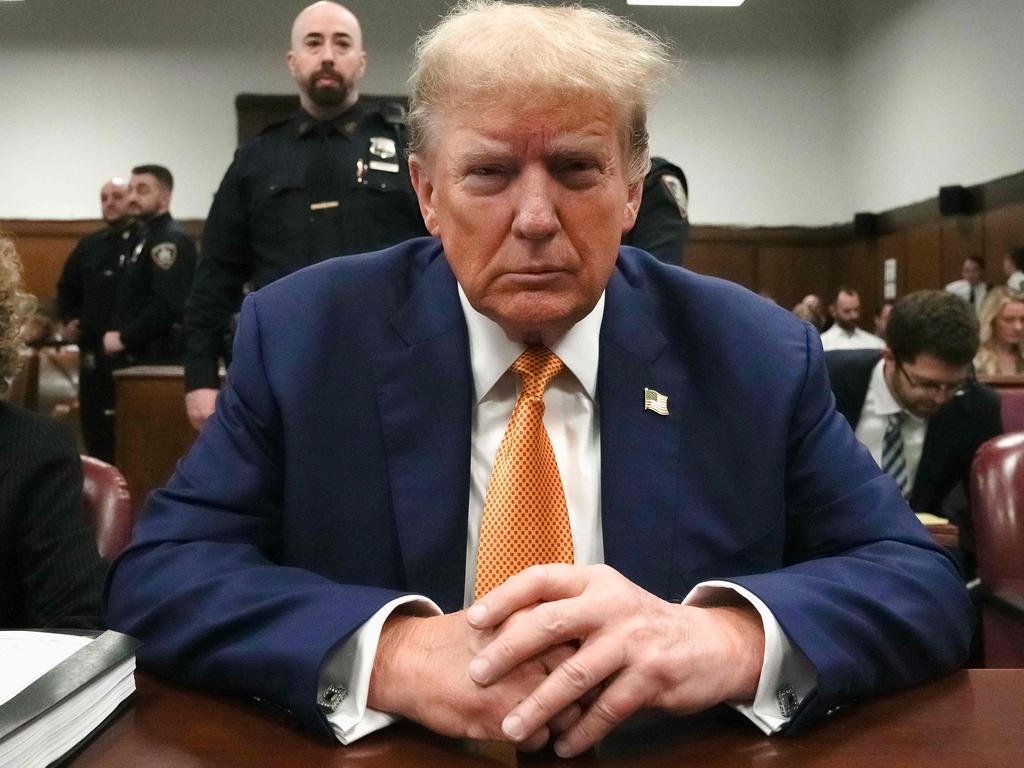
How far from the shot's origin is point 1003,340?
→ 20.4 feet

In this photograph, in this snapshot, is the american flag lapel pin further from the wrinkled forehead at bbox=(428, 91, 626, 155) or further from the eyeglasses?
the eyeglasses

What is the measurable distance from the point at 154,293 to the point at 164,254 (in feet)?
0.75

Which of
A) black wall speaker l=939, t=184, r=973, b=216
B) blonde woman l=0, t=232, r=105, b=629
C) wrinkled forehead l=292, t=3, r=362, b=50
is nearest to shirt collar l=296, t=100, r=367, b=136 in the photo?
wrinkled forehead l=292, t=3, r=362, b=50

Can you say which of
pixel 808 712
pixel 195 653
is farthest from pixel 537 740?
pixel 195 653

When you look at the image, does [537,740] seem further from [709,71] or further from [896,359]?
[709,71]

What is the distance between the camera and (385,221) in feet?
11.0

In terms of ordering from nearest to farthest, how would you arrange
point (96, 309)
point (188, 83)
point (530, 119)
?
1. point (530, 119)
2. point (96, 309)
3. point (188, 83)

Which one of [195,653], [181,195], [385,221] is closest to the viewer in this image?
[195,653]

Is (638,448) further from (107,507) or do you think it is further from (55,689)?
(107,507)

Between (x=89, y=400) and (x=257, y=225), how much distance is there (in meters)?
3.63

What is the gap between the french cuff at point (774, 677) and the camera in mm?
1027

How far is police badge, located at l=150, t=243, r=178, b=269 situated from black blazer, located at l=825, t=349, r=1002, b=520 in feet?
13.4

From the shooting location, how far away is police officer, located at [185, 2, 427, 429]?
3369 mm

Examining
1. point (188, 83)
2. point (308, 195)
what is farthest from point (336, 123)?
point (188, 83)
